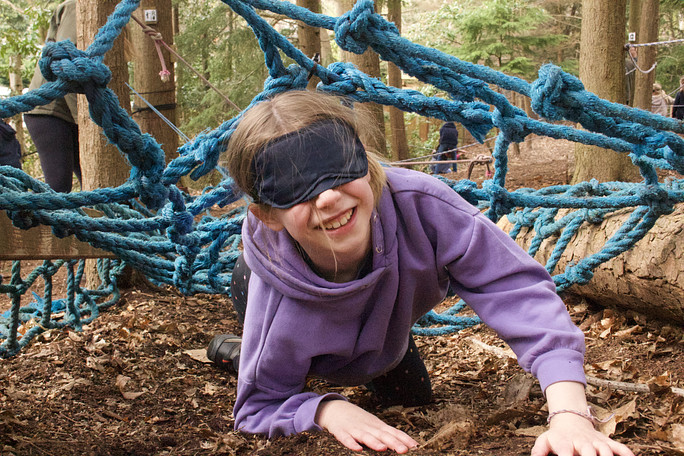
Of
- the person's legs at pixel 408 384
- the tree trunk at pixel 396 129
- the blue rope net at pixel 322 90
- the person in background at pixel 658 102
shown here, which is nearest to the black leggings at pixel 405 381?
Answer: the person's legs at pixel 408 384

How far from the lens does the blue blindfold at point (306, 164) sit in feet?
4.54

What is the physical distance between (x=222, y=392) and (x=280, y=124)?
1.34 metres

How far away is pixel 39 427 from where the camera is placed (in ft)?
6.16

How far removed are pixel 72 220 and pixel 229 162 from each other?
2.35 feet

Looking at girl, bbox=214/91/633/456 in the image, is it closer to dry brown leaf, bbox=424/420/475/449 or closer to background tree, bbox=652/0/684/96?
dry brown leaf, bbox=424/420/475/449

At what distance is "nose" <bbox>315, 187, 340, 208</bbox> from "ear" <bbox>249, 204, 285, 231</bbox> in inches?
7.5

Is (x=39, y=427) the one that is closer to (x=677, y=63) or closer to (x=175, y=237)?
(x=175, y=237)

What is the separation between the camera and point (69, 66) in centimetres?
144

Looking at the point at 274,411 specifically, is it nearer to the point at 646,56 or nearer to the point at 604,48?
the point at 604,48

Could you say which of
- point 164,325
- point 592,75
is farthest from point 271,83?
point 592,75

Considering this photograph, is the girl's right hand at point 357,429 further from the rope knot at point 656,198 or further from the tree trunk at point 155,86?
the tree trunk at point 155,86

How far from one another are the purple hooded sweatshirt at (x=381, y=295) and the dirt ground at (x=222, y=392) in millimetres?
167

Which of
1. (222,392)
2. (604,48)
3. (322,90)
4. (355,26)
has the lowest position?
(222,392)

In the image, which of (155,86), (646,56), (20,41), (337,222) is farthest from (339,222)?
(646,56)
